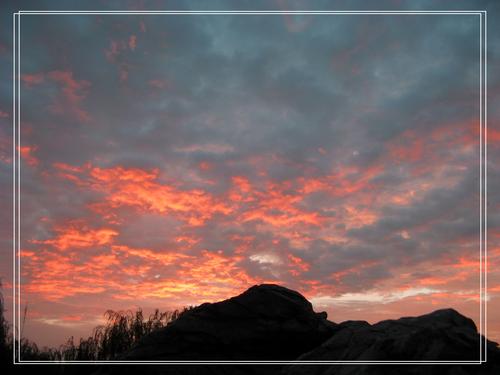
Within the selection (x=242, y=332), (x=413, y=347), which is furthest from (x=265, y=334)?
(x=413, y=347)

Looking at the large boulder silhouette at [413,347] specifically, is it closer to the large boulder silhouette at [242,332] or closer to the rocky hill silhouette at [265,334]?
the rocky hill silhouette at [265,334]

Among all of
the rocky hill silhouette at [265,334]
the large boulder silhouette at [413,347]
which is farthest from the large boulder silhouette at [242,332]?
the large boulder silhouette at [413,347]

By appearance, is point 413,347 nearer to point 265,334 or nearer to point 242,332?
point 265,334

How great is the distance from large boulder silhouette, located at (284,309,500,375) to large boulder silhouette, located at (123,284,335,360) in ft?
6.19

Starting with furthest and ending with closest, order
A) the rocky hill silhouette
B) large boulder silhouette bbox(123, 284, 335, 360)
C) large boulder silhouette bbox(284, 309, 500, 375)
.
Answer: large boulder silhouette bbox(123, 284, 335, 360) < the rocky hill silhouette < large boulder silhouette bbox(284, 309, 500, 375)

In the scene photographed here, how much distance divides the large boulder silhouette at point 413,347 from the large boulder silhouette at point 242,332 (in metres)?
1.89

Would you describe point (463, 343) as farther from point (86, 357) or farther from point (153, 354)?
point (86, 357)

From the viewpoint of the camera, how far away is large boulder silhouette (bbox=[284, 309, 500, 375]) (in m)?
6.50

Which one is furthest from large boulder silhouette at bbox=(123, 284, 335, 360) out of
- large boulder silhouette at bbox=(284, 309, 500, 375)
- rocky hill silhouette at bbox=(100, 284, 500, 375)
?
large boulder silhouette at bbox=(284, 309, 500, 375)

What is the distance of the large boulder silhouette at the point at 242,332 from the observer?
31.9 ft

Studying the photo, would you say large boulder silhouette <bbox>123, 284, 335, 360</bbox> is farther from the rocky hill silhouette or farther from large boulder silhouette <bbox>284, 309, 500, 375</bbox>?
large boulder silhouette <bbox>284, 309, 500, 375</bbox>

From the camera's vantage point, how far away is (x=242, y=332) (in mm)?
9922

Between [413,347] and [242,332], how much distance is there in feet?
13.1

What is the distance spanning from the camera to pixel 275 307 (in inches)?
405
